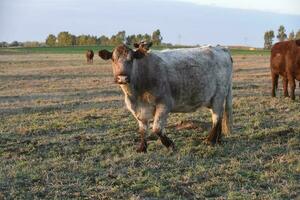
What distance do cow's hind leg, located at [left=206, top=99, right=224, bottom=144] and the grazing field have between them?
17 centimetres

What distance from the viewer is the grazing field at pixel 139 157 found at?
6.98m

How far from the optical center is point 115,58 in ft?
29.0

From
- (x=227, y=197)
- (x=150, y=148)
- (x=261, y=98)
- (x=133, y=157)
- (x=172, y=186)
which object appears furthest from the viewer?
(x=261, y=98)

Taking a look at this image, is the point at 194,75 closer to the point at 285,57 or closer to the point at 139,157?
the point at 139,157

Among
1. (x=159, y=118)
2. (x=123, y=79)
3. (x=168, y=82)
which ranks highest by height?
(x=123, y=79)

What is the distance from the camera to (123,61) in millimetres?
8773

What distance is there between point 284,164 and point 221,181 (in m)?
1.44

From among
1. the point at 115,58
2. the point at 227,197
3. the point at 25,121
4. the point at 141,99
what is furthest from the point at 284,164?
the point at 25,121

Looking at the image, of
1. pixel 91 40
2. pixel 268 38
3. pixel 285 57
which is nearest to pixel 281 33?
pixel 268 38

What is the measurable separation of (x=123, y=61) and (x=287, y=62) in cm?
928

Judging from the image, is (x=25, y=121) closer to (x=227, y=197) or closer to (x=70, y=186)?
(x=70, y=186)

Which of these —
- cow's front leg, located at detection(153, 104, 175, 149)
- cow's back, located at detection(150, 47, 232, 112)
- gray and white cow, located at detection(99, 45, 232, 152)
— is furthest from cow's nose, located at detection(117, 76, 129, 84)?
cow's back, located at detection(150, 47, 232, 112)

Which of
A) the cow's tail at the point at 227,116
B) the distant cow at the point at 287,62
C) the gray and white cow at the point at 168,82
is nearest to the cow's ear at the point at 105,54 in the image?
the gray and white cow at the point at 168,82

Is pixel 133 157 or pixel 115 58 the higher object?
pixel 115 58
